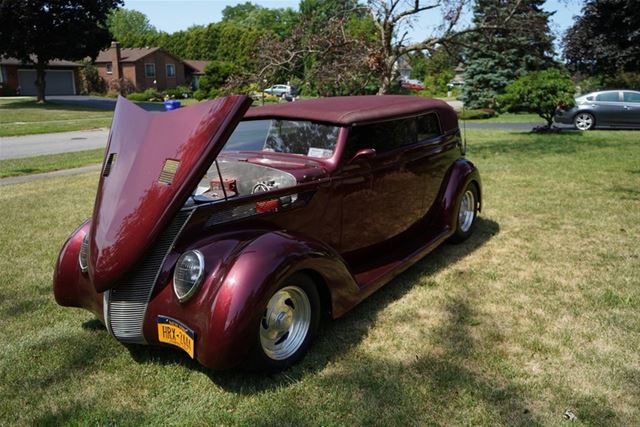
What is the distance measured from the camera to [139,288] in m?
3.06

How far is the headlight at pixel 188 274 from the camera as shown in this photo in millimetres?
2922

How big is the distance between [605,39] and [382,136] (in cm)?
2870

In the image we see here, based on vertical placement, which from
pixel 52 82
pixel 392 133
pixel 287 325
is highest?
pixel 52 82

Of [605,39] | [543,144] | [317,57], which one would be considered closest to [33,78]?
[317,57]

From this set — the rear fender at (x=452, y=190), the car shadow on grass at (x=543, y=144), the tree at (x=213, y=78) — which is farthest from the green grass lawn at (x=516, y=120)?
the tree at (x=213, y=78)

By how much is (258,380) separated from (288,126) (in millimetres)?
2076

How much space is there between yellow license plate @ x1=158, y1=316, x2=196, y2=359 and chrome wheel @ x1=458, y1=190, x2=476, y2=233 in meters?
3.67

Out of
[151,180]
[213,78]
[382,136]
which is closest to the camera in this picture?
[151,180]

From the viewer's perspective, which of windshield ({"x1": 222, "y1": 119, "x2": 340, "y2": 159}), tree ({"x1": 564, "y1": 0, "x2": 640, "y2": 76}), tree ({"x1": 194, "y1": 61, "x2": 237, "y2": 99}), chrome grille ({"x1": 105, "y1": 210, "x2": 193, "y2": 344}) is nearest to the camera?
chrome grille ({"x1": 105, "y1": 210, "x2": 193, "y2": 344})

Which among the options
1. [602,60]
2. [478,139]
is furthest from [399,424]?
[602,60]

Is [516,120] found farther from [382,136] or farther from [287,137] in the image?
[287,137]

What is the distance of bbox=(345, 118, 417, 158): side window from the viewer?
419 cm

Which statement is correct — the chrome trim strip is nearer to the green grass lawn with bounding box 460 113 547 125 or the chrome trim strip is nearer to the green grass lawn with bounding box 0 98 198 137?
the green grass lawn with bounding box 0 98 198 137

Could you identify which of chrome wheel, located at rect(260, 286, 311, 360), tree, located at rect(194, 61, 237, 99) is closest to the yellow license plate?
chrome wheel, located at rect(260, 286, 311, 360)
